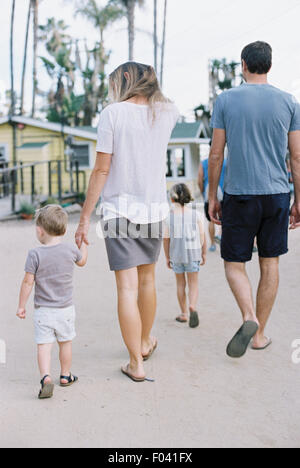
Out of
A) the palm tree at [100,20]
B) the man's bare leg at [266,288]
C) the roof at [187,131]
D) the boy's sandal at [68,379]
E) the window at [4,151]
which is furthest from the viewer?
the palm tree at [100,20]

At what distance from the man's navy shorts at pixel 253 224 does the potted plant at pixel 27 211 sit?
1103 centimetres

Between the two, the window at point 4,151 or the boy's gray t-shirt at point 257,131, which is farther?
the window at point 4,151

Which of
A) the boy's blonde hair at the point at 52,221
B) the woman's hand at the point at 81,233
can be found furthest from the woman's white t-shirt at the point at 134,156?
the boy's blonde hair at the point at 52,221

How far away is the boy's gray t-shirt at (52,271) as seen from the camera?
3.15 metres

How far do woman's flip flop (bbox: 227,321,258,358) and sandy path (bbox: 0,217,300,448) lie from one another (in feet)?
0.39

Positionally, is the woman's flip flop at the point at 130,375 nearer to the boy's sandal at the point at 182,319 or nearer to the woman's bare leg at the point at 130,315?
the woman's bare leg at the point at 130,315

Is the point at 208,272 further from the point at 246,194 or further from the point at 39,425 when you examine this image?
the point at 39,425

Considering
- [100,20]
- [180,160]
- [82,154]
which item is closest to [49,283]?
[82,154]

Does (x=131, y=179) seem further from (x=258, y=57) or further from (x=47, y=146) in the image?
(x=47, y=146)

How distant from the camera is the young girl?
457cm

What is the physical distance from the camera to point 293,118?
3.71 metres

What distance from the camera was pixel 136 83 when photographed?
3363mm

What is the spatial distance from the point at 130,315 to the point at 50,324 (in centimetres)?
47

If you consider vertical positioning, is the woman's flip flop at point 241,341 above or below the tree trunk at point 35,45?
below
